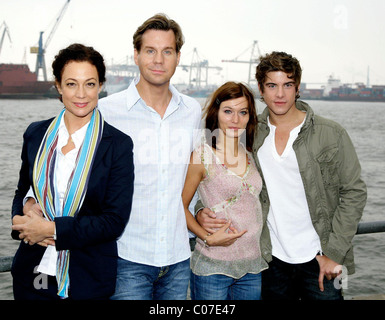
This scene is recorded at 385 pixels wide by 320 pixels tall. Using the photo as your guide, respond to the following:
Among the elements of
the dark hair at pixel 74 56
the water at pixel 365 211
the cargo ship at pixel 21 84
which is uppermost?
the cargo ship at pixel 21 84

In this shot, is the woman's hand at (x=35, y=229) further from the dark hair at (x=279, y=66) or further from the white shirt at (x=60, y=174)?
the dark hair at (x=279, y=66)

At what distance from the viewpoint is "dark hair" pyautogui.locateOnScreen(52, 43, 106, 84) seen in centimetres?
175

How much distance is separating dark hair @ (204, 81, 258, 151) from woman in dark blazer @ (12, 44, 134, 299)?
60cm

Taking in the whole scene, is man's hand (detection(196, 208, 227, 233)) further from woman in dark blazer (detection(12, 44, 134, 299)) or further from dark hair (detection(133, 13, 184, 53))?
dark hair (detection(133, 13, 184, 53))

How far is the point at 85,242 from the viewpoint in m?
1.66

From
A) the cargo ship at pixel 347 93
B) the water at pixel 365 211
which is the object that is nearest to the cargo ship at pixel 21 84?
the water at pixel 365 211

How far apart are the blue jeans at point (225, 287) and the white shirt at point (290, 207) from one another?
21 centimetres

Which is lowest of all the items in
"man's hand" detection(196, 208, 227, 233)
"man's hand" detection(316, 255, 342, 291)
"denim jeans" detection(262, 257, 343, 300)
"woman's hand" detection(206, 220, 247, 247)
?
"denim jeans" detection(262, 257, 343, 300)

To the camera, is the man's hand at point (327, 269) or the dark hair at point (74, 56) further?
the man's hand at point (327, 269)

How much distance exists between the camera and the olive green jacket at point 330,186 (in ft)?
6.98

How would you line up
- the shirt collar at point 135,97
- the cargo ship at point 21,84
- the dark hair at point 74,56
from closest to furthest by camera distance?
1. the dark hair at point 74,56
2. the shirt collar at point 135,97
3. the cargo ship at point 21,84

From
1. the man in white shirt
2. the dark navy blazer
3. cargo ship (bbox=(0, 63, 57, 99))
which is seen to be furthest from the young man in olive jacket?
cargo ship (bbox=(0, 63, 57, 99))
